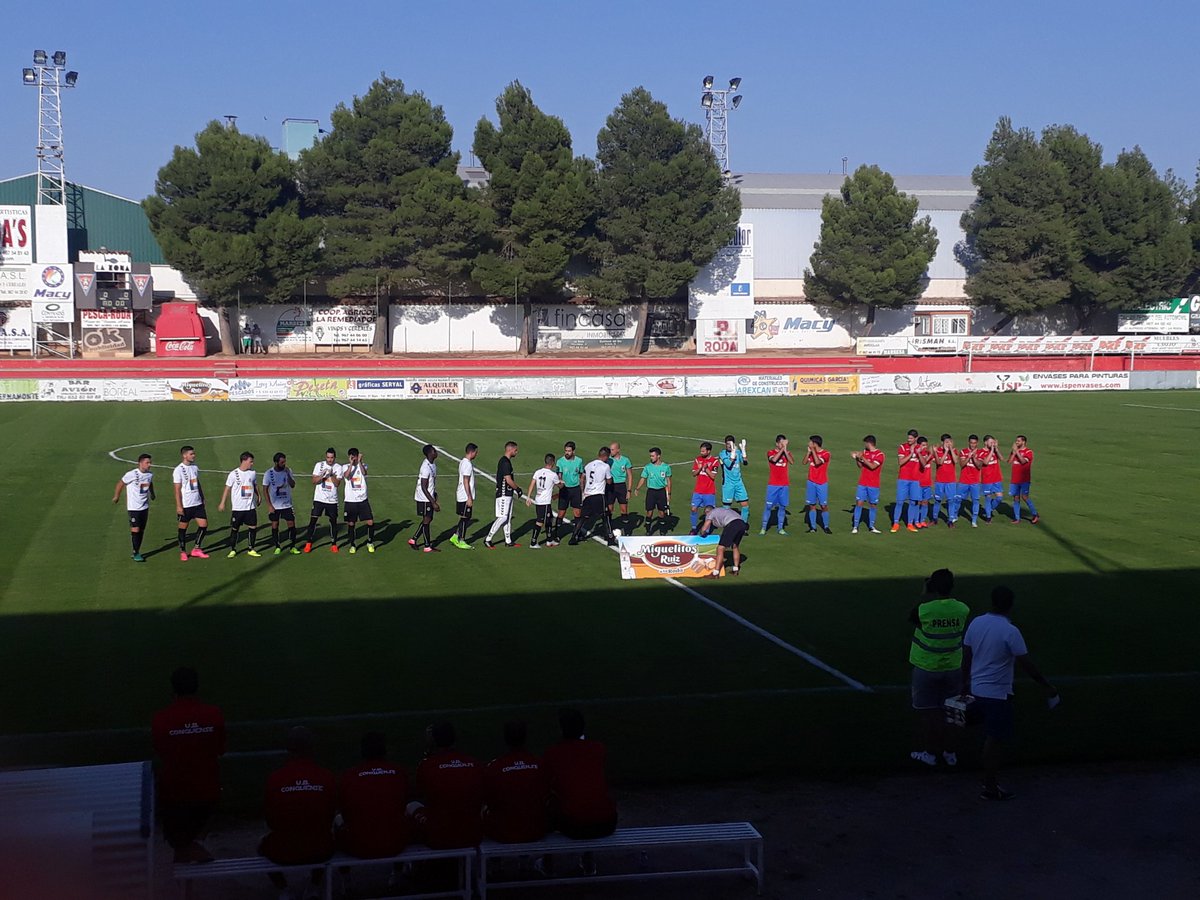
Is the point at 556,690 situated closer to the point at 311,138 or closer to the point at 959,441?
the point at 959,441

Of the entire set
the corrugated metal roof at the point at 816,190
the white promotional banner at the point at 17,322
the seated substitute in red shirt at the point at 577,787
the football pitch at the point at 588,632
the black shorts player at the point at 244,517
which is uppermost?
the corrugated metal roof at the point at 816,190

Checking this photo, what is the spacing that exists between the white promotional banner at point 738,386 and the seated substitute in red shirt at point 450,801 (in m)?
46.7

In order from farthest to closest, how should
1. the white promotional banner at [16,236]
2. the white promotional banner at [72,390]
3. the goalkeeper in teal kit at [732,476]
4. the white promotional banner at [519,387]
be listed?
1. the white promotional banner at [16,236]
2. the white promotional banner at [519,387]
3. the white promotional banner at [72,390]
4. the goalkeeper in teal kit at [732,476]

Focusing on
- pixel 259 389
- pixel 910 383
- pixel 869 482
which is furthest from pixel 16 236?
pixel 869 482

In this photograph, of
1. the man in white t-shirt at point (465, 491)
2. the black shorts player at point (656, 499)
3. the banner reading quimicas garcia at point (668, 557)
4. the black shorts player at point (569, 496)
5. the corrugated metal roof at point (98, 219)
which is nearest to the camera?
the banner reading quimicas garcia at point (668, 557)

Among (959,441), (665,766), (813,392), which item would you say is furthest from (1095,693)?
(813,392)

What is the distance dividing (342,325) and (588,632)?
2331 inches

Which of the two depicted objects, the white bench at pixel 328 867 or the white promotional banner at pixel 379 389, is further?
the white promotional banner at pixel 379 389

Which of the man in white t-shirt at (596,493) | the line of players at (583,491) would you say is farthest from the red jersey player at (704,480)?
the man in white t-shirt at (596,493)

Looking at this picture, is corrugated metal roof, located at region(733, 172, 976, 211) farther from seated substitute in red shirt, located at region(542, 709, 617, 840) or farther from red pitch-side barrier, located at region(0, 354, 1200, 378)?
seated substitute in red shirt, located at region(542, 709, 617, 840)

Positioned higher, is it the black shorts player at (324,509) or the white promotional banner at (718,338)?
the white promotional banner at (718,338)

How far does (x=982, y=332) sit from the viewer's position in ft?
270

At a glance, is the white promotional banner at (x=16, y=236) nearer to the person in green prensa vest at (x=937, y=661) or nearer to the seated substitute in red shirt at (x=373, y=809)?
the person in green prensa vest at (x=937, y=661)

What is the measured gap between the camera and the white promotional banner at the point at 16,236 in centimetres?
6103
